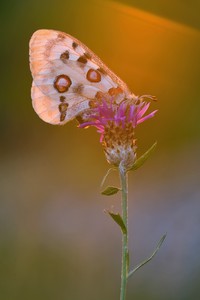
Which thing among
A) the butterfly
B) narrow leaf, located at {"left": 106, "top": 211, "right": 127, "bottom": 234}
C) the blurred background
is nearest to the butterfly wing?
the butterfly

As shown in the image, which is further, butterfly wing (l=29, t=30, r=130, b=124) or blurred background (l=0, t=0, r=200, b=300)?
blurred background (l=0, t=0, r=200, b=300)

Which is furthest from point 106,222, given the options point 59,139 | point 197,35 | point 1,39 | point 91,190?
point 1,39

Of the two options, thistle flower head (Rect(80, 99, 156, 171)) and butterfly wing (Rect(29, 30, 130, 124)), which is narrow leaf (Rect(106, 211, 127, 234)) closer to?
thistle flower head (Rect(80, 99, 156, 171))

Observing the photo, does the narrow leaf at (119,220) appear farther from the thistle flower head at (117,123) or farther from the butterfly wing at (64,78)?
the butterfly wing at (64,78)

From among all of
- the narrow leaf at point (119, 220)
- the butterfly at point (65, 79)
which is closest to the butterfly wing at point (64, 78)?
the butterfly at point (65, 79)

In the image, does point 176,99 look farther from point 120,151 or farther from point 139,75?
point 120,151

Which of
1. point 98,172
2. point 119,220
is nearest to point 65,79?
point 119,220
